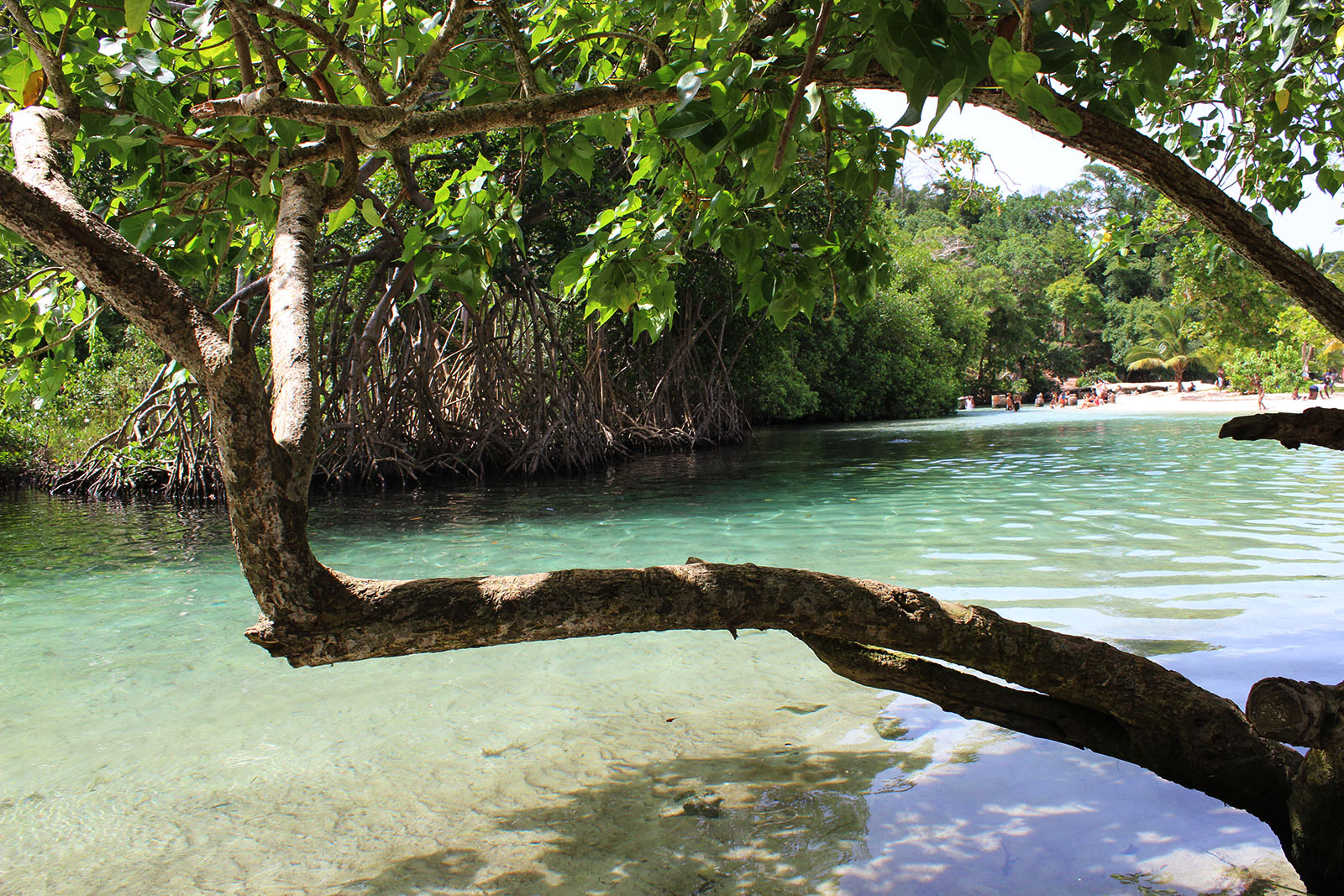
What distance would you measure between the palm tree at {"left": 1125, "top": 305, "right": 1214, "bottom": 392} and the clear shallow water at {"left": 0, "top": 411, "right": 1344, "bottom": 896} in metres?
37.9

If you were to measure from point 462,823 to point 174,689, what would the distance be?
6.89 feet

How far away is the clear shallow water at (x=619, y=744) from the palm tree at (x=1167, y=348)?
37.9 m

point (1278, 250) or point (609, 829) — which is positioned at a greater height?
point (1278, 250)

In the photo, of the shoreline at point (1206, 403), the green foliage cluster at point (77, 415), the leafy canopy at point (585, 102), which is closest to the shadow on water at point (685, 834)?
the leafy canopy at point (585, 102)

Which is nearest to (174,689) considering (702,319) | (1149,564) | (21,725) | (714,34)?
(21,725)

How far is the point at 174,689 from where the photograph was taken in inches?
155

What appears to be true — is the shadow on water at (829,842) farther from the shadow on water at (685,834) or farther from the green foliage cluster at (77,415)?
the green foliage cluster at (77,415)

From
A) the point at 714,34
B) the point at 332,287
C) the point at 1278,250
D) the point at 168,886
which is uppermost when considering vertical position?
the point at 332,287

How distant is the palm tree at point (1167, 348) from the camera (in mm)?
40438

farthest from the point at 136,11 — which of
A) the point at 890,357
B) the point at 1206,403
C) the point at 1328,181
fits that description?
the point at 1206,403

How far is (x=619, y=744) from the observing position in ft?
10.2

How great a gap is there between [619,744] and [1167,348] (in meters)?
45.5

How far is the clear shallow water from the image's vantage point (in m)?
2.30

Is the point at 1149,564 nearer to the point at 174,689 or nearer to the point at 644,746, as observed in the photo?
the point at 644,746
